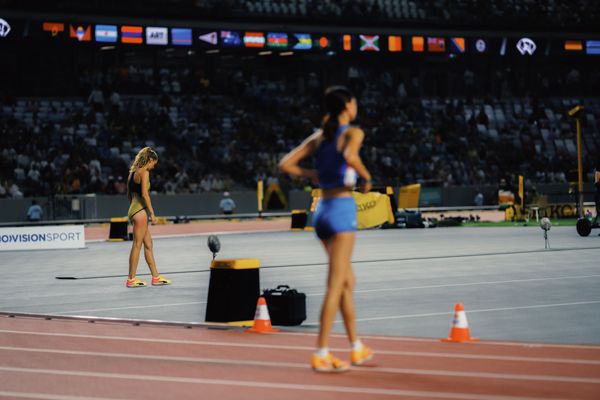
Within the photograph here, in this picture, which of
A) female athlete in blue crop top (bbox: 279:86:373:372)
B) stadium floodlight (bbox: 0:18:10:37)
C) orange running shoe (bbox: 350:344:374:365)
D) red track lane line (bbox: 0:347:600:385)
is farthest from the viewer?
stadium floodlight (bbox: 0:18:10:37)

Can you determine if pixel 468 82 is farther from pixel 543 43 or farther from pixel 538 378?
pixel 538 378

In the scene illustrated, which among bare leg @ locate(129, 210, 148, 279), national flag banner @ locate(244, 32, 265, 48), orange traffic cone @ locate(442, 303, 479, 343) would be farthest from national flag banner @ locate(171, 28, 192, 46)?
orange traffic cone @ locate(442, 303, 479, 343)

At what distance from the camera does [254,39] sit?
56312mm

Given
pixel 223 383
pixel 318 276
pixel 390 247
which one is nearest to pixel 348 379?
pixel 223 383

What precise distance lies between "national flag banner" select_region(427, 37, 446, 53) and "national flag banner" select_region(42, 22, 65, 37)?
21771mm

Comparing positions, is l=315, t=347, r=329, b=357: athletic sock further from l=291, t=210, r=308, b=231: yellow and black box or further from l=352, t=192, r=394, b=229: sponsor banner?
l=291, t=210, r=308, b=231: yellow and black box

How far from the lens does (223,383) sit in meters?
8.40

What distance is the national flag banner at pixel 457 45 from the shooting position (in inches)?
2456

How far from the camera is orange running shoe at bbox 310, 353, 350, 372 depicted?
27.8 ft

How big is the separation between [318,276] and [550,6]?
5149cm

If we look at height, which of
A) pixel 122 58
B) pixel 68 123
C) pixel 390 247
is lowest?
pixel 390 247

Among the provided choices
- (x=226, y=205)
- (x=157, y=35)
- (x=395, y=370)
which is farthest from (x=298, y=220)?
(x=395, y=370)

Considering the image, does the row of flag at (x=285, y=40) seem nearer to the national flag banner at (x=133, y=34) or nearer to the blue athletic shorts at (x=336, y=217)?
the national flag banner at (x=133, y=34)

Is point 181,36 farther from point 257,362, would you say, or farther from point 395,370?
point 395,370
